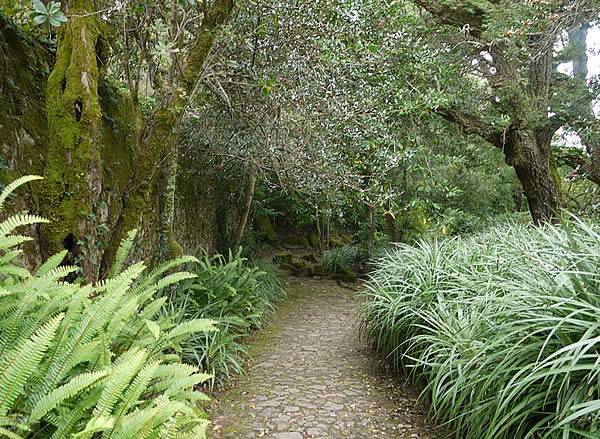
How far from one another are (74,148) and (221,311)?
2.50 m

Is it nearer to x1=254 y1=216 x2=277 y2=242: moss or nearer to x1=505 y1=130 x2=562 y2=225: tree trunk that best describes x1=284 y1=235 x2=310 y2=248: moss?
x1=254 y1=216 x2=277 y2=242: moss

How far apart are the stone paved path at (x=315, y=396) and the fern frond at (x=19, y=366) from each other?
169cm

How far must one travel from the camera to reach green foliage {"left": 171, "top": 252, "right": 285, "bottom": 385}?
3793 mm

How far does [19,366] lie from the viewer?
1497 millimetres

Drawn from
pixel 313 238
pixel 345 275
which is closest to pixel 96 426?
pixel 345 275

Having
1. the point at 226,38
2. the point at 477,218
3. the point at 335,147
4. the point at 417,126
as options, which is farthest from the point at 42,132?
the point at 477,218

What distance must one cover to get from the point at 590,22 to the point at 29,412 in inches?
259

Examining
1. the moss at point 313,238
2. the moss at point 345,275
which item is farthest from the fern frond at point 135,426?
the moss at point 313,238

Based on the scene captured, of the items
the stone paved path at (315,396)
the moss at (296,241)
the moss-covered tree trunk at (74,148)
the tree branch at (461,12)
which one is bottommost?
the stone paved path at (315,396)

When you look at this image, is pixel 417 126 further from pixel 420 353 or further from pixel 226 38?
pixel 420 353

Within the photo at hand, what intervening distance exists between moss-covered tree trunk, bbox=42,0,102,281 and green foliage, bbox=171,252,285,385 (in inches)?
39.5

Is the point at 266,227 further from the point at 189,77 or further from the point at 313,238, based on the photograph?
the point at 189,77

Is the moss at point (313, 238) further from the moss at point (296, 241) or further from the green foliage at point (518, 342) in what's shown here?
the green foliage at point (518, 342)

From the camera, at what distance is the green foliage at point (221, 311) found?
3793 millimetres
